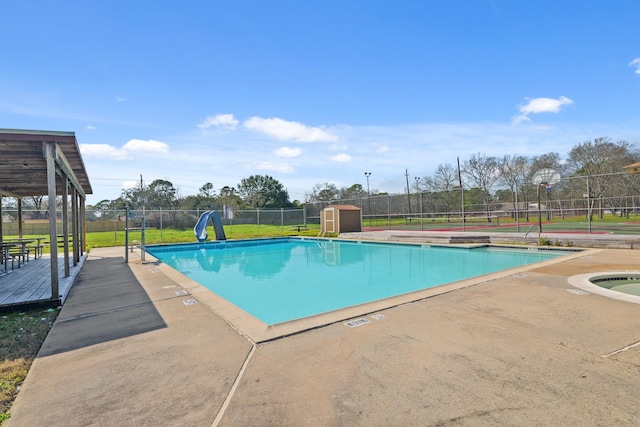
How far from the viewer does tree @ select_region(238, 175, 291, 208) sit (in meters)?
38.1

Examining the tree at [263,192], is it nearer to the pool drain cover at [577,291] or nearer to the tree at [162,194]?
the tree at [162,194]

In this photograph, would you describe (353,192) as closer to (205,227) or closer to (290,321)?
(205,227)

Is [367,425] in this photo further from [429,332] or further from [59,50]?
[59,50]

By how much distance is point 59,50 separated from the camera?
24.6 feet

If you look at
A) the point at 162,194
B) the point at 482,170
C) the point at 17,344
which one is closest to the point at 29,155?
the point at 17,344

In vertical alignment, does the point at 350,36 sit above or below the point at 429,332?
above

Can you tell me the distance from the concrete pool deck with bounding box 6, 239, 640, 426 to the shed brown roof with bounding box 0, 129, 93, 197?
2303 millimetres

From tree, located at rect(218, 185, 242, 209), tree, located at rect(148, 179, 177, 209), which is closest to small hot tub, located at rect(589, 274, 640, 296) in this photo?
tree, located at rect(218, 185, 242, 209)

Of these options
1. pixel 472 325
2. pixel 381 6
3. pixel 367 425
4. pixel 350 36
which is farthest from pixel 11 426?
pixel 350 36

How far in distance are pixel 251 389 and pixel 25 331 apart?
284 centimetres

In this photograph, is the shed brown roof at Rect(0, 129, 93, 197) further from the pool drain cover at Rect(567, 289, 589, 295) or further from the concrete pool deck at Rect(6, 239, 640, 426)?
the pool drain cover at Rect(567, 289, 589, 295)

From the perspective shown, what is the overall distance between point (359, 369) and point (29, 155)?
18.5 ft

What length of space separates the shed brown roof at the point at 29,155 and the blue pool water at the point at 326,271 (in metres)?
3.35

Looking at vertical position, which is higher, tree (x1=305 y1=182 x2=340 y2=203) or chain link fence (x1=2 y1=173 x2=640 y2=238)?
tree (x1=305 y1=182 x2=340 y2=203)
